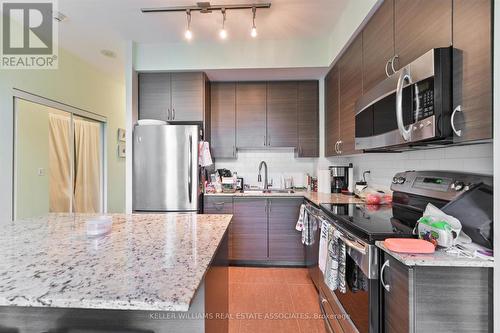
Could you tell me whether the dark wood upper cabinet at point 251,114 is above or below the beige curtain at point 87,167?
above

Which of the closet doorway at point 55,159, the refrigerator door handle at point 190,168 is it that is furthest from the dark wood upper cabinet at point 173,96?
the closet doorway at point 55,159

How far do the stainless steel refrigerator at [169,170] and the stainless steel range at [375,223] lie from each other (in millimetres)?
1533

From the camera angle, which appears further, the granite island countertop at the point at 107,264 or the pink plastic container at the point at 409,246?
the pink plastic container at the point at 409,246

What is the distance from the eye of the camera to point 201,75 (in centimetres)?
307

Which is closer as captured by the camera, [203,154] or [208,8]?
[208,8]

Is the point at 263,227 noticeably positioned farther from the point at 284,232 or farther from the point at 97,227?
the point at 97,227

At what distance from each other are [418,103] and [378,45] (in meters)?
0.82

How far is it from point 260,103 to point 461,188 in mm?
2454

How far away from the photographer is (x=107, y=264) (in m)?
0.87

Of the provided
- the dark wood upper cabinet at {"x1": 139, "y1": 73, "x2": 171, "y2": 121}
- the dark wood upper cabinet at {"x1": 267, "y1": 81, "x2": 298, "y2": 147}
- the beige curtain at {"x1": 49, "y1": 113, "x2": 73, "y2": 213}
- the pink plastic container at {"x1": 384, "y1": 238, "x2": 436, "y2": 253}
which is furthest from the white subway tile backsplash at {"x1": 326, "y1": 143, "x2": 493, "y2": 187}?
the beige curtain at {"x1": 49, "y1": 113, "x2": 73, "y2": 213}

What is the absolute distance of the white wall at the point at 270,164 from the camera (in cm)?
361

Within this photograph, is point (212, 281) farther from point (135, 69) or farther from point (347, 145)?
point (135, 69)

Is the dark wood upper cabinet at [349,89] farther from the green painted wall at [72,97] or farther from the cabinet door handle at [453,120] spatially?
the green painted wall at [72,97]

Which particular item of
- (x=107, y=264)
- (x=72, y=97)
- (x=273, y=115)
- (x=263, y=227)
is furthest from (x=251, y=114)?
(x=107, y=264)
